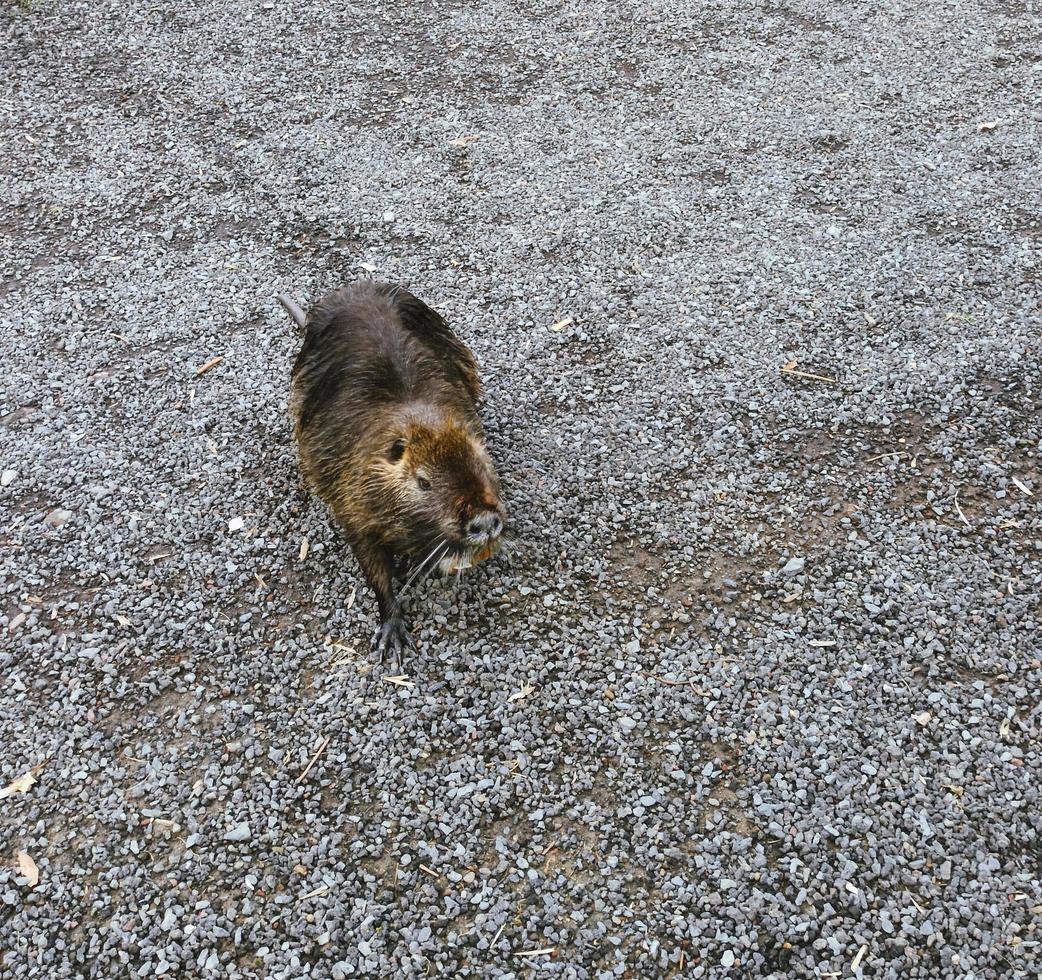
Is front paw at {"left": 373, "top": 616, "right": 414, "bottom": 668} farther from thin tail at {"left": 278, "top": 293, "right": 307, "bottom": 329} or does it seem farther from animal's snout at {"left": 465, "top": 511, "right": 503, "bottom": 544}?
thin tail at {"left": 278, "top": 293, "right": 307, "bottom": 329}

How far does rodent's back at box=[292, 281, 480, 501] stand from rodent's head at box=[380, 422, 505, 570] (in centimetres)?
24

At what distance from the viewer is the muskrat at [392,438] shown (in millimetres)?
4285

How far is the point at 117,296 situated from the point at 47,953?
192 inches

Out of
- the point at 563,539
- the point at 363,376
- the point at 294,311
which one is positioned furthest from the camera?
the point at 294,311

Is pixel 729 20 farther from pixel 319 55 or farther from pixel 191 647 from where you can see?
pixel 191 647

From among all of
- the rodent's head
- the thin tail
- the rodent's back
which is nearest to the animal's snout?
the rodent's head

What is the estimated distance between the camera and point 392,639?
459 centimetres

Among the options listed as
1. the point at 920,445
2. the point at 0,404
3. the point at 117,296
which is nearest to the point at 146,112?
the point at 117,296

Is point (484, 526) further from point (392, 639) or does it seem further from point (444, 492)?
point (392, 639)

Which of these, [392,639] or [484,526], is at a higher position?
[484,526]

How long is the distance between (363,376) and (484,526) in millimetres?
1206

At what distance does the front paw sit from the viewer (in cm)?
457

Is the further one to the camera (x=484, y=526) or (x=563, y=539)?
(x=563, y=539)

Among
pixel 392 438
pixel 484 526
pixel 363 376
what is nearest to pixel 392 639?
pixel 484 526
